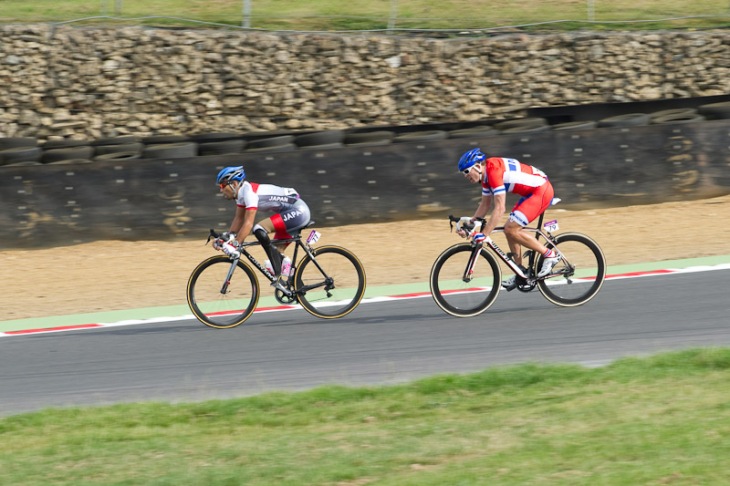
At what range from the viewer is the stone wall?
776 inches

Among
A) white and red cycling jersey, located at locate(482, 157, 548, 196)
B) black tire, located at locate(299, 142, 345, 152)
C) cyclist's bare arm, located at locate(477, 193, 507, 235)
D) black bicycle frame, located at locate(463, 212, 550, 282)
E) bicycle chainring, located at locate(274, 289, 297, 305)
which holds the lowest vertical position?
bicycle chainring, located at locate(274, 289, 297, 305)

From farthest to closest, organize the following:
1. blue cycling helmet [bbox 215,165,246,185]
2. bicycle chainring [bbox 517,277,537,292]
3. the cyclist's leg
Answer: the cyclist's leg
bicycle chainring [bbox 517,277,537,292]
blue cycling helmet [bbox 215,165,246,185]

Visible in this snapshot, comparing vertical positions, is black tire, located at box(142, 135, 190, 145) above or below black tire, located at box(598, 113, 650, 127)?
below

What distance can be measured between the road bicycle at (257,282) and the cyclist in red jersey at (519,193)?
4.08ft

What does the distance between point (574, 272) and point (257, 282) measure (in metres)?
3.00

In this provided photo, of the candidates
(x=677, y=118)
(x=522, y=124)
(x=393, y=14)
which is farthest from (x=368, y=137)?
(x=393, y=14)

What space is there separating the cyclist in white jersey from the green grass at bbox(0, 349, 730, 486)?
2927mm

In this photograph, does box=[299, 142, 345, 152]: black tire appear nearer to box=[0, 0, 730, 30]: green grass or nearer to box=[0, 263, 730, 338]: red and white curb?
box=[0, 263, 730, 338]: red and white curb

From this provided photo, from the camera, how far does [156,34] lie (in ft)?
65.4

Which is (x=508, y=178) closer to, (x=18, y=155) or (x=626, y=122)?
(x=626, y=122)

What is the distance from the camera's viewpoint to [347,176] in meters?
15.2

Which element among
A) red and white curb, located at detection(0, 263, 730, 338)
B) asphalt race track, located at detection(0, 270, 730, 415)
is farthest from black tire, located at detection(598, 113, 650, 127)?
asphalt race track, located at detection(0, 270, 730, 415)

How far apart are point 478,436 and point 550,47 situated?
15.7m

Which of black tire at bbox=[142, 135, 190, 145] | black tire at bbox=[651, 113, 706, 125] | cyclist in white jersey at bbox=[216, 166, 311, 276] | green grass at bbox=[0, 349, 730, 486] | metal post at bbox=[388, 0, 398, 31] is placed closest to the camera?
green grass at bbox=[0, 349, 730, 486]
